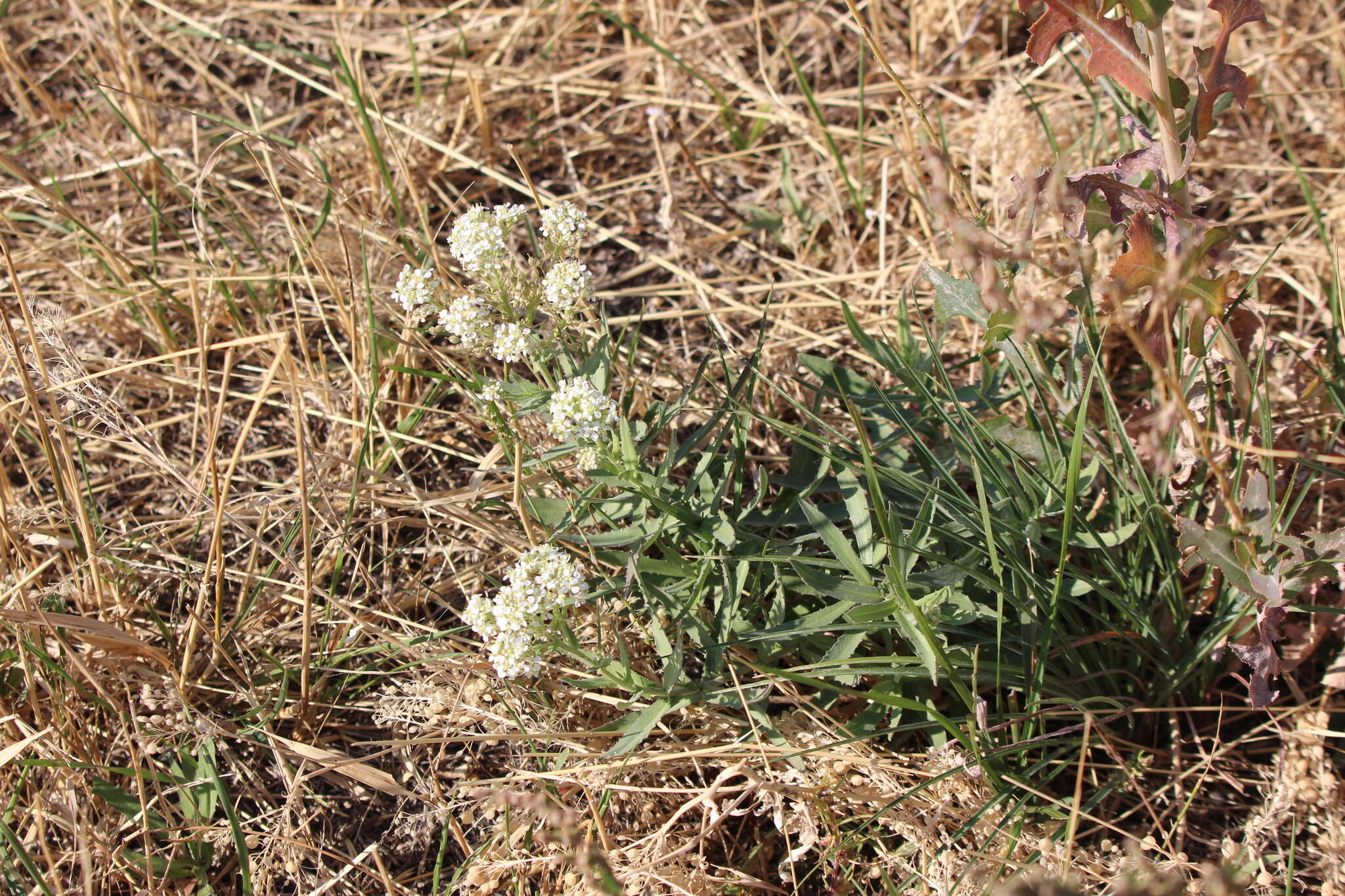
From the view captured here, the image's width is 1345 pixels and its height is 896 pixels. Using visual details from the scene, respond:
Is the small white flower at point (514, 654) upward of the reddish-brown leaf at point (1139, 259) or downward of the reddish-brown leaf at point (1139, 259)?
downward

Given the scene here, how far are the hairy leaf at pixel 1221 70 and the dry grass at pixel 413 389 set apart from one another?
1.09ft

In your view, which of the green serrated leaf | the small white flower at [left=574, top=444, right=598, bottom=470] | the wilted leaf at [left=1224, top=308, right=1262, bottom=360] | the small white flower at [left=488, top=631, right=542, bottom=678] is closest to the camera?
the green serrated leaf

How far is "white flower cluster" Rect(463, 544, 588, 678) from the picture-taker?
1714mm

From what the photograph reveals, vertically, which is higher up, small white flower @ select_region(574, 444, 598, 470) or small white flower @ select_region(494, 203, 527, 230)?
small white flower @ select_region(494, 203, 527, 230)

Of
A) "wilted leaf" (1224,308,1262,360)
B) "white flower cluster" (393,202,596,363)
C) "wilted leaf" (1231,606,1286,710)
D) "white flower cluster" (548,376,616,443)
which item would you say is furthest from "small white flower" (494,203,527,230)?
"wilted leaf" (1231,606,1286,710)

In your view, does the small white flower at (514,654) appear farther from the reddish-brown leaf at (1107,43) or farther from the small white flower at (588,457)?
the reddish-brown leaf at (1107,43)

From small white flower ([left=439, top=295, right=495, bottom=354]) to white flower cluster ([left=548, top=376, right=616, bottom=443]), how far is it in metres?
0.22

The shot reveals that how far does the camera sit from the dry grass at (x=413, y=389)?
1.97 metres

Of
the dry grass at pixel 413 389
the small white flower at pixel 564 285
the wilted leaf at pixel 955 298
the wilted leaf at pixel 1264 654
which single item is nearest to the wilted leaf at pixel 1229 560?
the wilted leaf at pixel 1264 654

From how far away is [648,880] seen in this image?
1854 millimetres

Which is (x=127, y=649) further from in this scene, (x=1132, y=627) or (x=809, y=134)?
(x=809, y=134)

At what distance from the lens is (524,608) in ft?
5.63

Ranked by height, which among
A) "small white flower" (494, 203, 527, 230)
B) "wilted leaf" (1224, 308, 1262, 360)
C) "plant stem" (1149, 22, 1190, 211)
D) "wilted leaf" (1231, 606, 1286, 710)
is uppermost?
"plant stem" (1149, 22, 1190, 211)

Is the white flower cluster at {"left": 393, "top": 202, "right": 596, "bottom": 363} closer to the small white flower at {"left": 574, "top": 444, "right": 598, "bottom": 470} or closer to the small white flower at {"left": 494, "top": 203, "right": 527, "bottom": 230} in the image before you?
the small white flower at {"left": 494, "top": 203, "right": 527, "bottom": 230}
